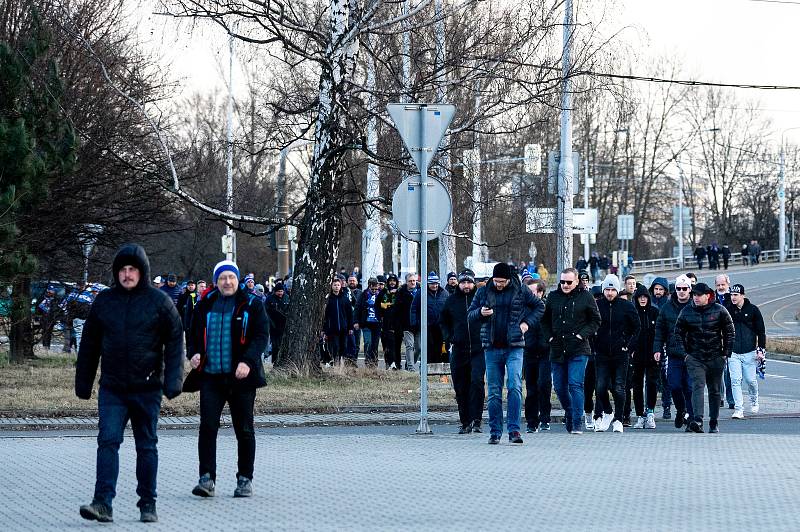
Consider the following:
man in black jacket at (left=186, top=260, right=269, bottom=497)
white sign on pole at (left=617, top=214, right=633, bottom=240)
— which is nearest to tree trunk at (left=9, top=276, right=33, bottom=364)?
man in black jacket at (left=186, top=260, right=269, bottom=497)

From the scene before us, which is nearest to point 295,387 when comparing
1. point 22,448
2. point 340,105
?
point 340,105

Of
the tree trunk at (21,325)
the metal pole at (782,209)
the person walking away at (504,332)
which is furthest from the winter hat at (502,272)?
the metal pole at (782,209)

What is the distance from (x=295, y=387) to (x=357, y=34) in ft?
17.2

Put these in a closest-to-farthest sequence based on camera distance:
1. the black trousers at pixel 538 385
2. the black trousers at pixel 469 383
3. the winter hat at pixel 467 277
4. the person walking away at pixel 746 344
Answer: the black trousers at pixel 469 383 → the winter hat at pixel 467 277 → the black trousers at pixel 538 385 → the person walking away at pixel 746 344

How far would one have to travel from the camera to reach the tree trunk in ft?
71.2

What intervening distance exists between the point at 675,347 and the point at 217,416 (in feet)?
27.1

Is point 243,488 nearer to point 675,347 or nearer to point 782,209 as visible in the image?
point 675,347

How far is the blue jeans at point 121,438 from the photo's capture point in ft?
28.9

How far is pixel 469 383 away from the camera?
15789 mm

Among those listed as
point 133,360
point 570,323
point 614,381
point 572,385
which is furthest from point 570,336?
point 133,360

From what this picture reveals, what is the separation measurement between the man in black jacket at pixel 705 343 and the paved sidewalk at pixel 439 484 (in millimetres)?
951

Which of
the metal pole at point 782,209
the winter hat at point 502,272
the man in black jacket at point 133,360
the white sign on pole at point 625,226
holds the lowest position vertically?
the man in black jacket at point 133,360

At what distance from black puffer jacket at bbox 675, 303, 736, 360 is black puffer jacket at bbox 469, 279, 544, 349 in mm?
2668

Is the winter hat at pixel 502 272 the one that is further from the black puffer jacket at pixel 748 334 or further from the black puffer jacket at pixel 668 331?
the black puffer jacket at pixel 748 334
